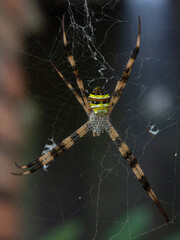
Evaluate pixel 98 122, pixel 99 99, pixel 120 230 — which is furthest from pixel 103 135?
pixel 120 230

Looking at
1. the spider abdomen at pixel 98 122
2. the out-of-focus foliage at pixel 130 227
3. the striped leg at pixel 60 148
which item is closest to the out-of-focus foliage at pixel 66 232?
the out-of-focus foliage at pixel 130 227

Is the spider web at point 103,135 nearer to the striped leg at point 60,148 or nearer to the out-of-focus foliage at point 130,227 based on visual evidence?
the out-of-focus foliage at point 130,227

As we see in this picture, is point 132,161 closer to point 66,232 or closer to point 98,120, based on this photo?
point 98,120

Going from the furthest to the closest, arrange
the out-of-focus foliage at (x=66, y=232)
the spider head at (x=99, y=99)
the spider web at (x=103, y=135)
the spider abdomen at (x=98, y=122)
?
1. the out-of-focus foliage at (x=66, y=232)
2. the spider web at (x=103, y=135)
3. the spider abdomen at (x=98, y=122)
4. the spider head at (x=99, y=99)

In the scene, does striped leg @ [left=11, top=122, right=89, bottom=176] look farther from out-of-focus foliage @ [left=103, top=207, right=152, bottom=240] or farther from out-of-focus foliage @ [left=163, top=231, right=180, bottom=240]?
out-of-focus foliage @ [left=163, top=231, right=180, bottom=240]

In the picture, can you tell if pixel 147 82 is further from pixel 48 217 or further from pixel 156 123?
pixel 48 217

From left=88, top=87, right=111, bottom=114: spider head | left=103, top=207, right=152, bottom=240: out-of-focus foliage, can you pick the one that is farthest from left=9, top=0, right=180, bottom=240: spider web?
left=88, top=87, right=111, bottom=114: spider head

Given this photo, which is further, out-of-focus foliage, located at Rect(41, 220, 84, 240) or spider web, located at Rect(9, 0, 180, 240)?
out-of-focus foliage, located at Rect(41, 220, 84, 240)
